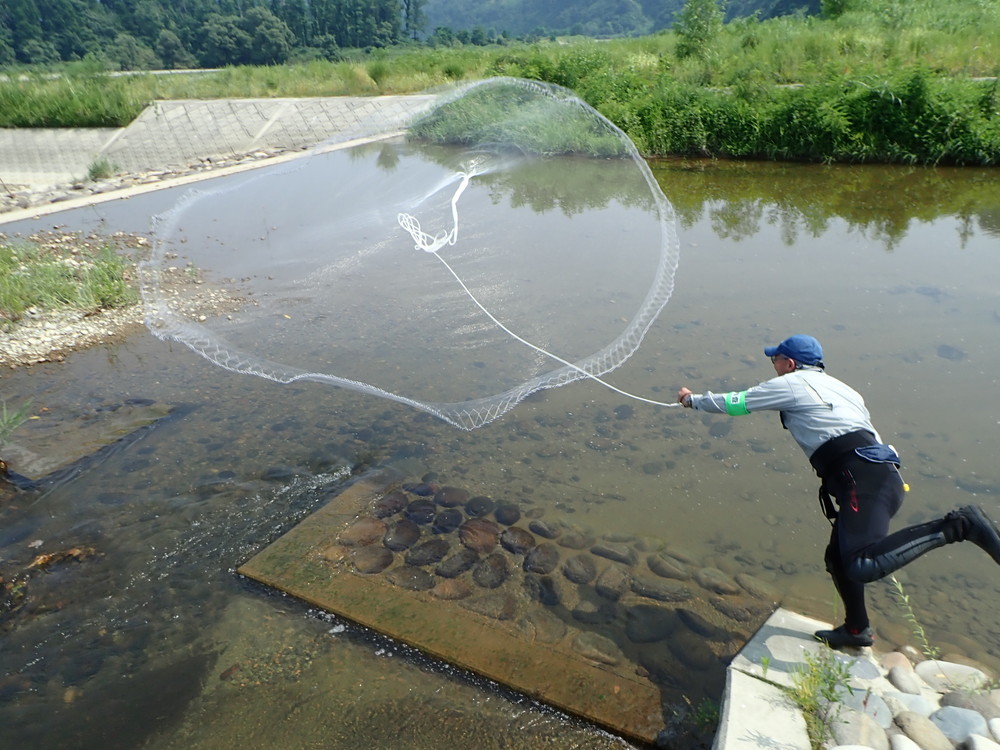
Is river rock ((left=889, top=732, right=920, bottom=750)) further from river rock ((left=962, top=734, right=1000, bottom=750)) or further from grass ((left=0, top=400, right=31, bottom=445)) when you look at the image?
grass ((left=0, top=400, right=31, bottom=445))

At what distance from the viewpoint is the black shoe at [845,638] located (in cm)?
352

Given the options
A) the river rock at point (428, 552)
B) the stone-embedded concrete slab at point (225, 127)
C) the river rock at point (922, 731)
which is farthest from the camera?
the stone-embedded concrete slab at point (225, 127)

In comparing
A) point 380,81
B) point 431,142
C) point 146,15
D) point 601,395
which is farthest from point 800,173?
point 146,15

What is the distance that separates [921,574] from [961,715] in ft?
4.85

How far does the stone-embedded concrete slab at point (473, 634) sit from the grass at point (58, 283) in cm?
527

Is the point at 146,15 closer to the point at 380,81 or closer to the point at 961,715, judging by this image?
the point at 380,81

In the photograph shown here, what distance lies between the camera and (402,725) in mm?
3549

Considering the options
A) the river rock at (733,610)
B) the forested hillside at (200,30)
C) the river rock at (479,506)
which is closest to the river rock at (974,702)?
the river rock at (733,610)

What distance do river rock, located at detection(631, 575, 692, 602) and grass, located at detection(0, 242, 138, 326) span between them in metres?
7.10

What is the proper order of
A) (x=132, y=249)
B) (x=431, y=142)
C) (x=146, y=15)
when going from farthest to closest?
1. (x=146, y=15)
2. (x=132, y=249)
3. (x=431, y=142)

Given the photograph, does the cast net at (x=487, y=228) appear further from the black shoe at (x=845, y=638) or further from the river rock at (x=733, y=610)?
the black shoe at (x=845, y=638)

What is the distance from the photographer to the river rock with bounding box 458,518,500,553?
4.80 meters

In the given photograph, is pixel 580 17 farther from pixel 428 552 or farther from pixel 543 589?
pixel 543 589

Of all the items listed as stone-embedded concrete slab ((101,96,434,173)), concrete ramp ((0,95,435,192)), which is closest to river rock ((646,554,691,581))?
concrete ramp ((0,95,435,192))
